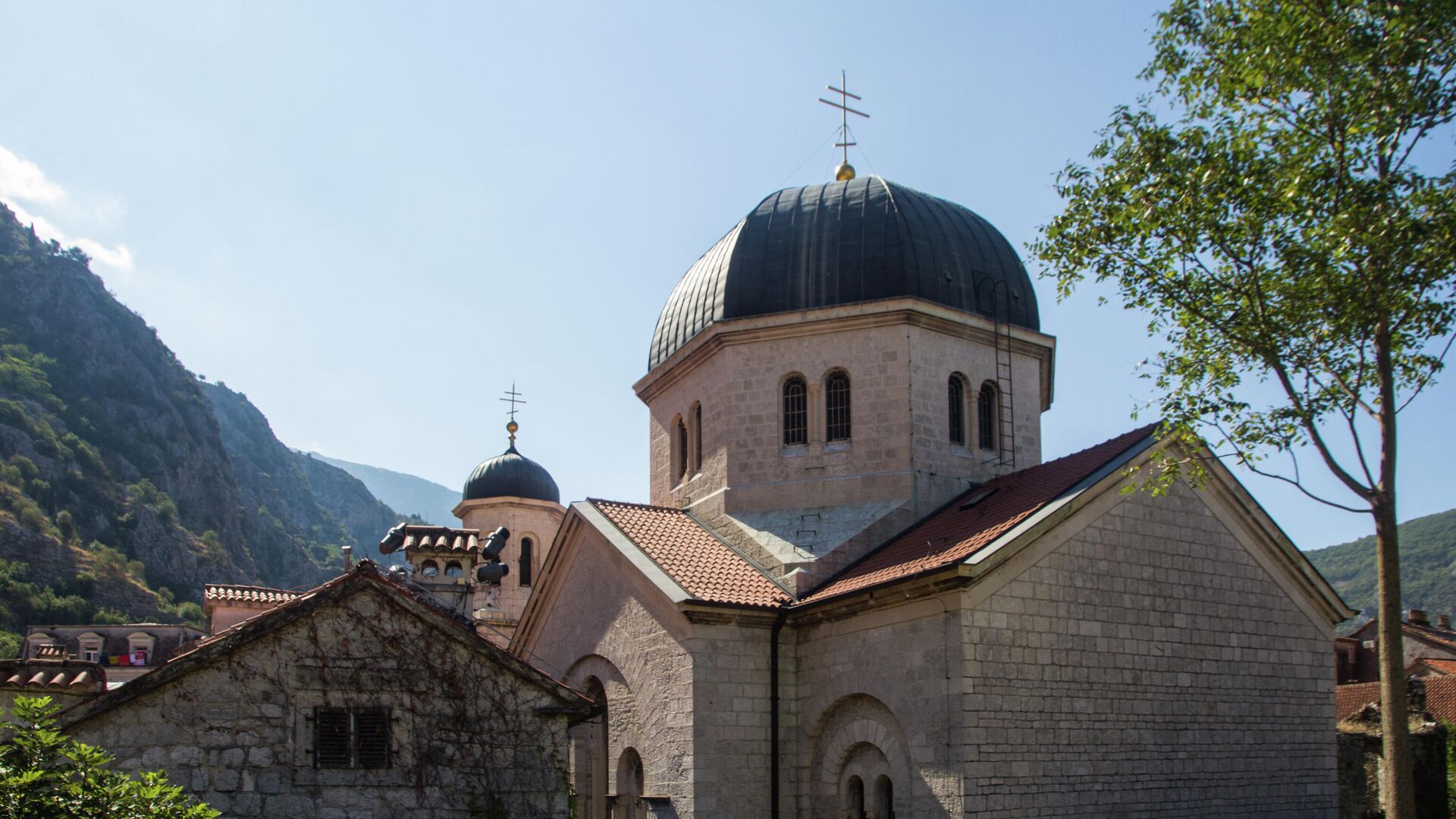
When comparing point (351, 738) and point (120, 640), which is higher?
point (120, 640)

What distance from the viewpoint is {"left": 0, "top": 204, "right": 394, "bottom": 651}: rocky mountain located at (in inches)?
3199

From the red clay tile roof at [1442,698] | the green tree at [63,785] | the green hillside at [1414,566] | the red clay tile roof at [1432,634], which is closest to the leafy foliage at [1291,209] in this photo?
the green tree at [63,785]

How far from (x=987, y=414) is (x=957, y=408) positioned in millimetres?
707

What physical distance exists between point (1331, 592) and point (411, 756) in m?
14.2

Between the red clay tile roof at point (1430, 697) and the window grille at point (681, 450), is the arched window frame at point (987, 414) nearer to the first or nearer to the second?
the window grille at point (681, 450)

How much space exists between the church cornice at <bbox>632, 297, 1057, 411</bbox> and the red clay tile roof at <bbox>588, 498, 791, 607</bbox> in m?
3.09

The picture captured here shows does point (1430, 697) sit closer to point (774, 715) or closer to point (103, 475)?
point (774, 715)

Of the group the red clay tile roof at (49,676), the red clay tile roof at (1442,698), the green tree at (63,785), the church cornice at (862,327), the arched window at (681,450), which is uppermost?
the church cornice at (862,327)

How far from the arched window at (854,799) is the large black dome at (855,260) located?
805 cm

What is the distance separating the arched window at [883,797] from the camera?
16922 mm

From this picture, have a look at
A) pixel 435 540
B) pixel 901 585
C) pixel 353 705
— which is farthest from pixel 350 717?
pixel 435 540

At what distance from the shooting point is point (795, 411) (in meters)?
21.7

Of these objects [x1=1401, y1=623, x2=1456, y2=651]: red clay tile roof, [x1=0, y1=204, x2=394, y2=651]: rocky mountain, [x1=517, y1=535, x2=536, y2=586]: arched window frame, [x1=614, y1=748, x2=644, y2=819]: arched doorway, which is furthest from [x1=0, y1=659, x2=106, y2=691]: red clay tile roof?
[x1=0, y1=204, x2=394, y2=651]: rocky mountain

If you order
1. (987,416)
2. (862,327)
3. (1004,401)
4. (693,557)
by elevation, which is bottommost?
(693,557)
